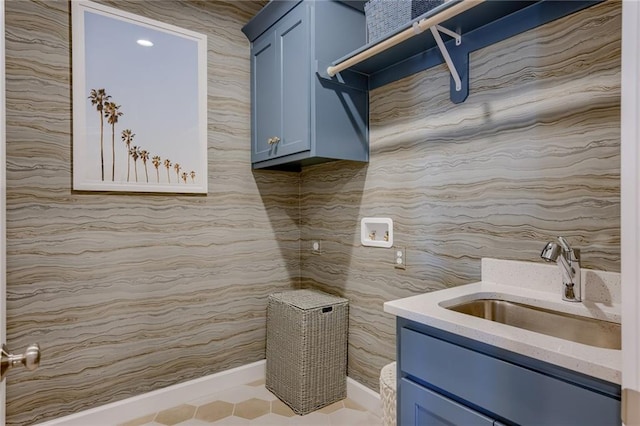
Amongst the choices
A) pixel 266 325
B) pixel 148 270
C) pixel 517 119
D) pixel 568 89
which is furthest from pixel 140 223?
pixel 568 89

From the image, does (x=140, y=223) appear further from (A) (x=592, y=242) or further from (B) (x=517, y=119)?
(A) (x=592, y=242)

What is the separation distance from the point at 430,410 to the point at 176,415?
5.46 feet

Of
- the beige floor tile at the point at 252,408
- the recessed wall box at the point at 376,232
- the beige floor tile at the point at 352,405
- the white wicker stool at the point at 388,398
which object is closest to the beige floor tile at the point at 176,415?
the beige floor tile at the point at 252,408

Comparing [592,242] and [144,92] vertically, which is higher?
[144,92]

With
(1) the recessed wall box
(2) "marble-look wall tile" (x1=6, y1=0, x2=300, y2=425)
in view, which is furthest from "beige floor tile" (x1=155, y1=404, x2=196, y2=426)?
(1) the recessed wall box

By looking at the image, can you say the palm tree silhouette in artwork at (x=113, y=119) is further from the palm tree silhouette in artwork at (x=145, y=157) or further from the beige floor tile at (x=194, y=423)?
the beige floor tile at (x=194, y=423)

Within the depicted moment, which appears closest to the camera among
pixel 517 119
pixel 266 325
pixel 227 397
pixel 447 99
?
pixel 517 119

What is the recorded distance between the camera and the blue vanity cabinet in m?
0.82

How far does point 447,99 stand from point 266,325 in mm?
1935

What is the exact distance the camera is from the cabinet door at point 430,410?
3.37 ft

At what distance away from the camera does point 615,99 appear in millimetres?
1186

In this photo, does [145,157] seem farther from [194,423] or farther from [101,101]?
[194,423]

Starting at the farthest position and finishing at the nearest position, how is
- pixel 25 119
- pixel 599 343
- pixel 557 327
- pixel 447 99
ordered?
pixel 25 119
pixel 447 99
pixel 557 327
pixel 599 343

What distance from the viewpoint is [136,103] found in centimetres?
211
